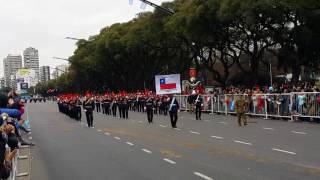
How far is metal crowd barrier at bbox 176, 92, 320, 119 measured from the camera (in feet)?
86.8

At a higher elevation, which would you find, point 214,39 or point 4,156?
point 214,39

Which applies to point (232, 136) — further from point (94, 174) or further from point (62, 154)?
point (94, 174)

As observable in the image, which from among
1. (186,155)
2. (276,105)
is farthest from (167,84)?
(186,155)

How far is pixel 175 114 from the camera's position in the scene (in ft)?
90.4

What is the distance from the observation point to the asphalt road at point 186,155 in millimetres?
12477

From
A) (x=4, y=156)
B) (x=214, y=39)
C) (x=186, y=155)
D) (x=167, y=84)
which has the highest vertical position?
(x=214, y=39)

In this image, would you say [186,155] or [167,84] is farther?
[167,84]

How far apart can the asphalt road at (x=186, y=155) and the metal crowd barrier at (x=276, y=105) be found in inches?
99.3

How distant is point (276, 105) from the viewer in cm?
2997

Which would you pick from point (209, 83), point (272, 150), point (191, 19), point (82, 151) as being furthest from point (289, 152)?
point (209, 83)

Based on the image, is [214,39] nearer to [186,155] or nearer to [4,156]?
[186,155]

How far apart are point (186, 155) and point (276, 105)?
1502cm

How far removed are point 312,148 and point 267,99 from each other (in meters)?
14.8

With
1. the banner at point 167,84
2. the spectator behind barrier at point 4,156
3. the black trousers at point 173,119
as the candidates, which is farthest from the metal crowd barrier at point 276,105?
the spectator behind barrier at point 4,156
